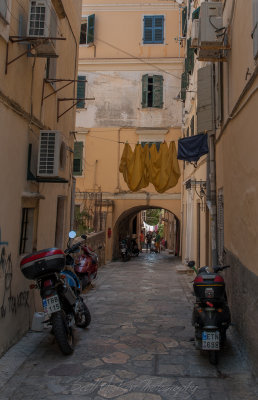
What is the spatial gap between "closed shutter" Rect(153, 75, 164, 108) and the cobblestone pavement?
43.1ft

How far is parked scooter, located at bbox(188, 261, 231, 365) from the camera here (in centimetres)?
451

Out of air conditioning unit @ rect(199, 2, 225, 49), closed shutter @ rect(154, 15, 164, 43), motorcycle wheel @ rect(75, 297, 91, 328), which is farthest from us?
closed shutter @ rect(154, 15, 164, 43)

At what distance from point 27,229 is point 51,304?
188cm

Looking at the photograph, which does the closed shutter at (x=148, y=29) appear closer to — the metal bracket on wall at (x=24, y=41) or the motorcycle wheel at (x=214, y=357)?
the metal bracket on wall at (x=24, y=41)

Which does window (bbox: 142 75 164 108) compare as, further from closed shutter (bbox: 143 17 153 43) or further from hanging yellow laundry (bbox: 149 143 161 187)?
hanging yellow laundry (bbox: 149 143 161 187)

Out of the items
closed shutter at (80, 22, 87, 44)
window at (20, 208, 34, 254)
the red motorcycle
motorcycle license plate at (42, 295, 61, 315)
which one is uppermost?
closed shutter at (80, 22, 87, 44)

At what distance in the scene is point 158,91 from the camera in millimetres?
18312

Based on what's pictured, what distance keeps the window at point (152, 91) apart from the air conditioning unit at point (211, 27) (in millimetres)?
11583

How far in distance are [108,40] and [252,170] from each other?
54.5 feet

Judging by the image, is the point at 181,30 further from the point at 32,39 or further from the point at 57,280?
the point at 57,280

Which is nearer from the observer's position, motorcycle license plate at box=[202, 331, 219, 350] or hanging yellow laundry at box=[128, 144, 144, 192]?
motorcycle license plate at box=[202, 331, 219, 350]

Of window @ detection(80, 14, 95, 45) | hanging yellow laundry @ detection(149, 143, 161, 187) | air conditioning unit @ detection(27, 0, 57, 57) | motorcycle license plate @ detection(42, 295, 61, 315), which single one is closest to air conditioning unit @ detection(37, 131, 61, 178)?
air conditioning unit @ detection(27, 0, 57, 57)

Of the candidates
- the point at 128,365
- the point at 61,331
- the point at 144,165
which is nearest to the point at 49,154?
the point at 61,331

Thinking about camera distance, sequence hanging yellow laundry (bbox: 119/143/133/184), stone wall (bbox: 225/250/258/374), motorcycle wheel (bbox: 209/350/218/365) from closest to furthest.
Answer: stone wall (bbox: 225/250/258/374) < motorcycle wheel (bbox: 209/350/218/365) < hanging yellow laundry (bbox: 119/143/133/184)
